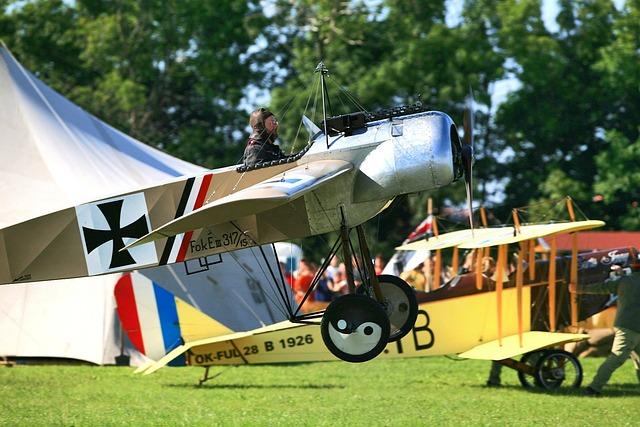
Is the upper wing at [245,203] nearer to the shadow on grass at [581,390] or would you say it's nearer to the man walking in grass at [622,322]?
the man walking in grass at [622,322]

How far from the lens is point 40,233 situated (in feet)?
32.9

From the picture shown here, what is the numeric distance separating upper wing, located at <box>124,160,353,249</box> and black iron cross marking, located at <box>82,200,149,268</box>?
1552 millimetres

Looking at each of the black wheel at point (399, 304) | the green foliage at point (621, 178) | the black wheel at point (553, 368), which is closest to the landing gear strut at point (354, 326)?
the black wheel at point (399, 304)

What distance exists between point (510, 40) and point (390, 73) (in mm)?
4616

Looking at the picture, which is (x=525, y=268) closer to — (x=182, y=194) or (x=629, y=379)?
(x=629, y=379)

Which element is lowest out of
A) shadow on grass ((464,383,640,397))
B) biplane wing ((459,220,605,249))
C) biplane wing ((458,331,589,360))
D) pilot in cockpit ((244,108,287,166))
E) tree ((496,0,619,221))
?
shadow on grass ((464,383,640,397))

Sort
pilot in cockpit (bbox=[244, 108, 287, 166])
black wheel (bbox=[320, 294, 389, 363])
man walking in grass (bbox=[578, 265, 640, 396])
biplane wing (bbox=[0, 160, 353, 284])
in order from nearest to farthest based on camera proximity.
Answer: black wheel (bbox=[320, 294, 389, 363]), biplane wing (bbox=[0, 160, 353, 284]), pilot in cockpit (bbox=[244, 108, 287, 166]), man walking in grass (bbox=[578, 265, 640, 396])

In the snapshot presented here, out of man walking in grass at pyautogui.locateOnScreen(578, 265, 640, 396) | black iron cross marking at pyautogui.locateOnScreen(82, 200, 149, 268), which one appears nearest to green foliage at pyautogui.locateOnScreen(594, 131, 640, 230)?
man walking in grass at pyautogui.locateOnScreen(578, 265, 640, 396)

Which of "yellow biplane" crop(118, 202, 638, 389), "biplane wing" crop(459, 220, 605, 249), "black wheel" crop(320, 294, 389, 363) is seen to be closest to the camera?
"black wheel" crop(320, 294, 389, 363)

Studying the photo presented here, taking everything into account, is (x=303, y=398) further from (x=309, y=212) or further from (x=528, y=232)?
(x=309, y=212)

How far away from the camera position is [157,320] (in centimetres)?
1378

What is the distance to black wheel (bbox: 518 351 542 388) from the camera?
1395 centimetres

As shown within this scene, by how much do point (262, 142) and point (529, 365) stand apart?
19.9ft

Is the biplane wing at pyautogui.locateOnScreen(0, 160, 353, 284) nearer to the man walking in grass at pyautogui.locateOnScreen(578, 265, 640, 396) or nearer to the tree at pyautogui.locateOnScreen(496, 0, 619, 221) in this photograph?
the man walking in grass at pyautogui.locateOnScreen(578, 265, 640, 396)
